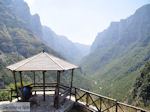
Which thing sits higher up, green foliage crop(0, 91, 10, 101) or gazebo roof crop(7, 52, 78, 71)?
gazebo roof crop(7, 52, 78, 71)

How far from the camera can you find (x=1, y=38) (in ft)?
420

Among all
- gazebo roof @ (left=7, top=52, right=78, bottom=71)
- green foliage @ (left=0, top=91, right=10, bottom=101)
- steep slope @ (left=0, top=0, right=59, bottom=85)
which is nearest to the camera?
gazebo roof @ (left=7, top=52, right=78, bottom=71)

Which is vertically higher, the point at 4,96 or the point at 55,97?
the point at 55,97

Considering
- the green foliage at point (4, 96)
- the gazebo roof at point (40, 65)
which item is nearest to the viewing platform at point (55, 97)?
the gazebo roof at point (40, 65)

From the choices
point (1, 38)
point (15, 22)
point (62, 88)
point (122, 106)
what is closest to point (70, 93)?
point (62, 88)

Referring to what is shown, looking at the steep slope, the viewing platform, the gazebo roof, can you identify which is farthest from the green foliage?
the steep slope

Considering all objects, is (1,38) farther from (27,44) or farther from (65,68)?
(65,68)

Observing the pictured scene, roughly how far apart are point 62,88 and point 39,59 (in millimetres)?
3010

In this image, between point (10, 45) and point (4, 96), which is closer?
point (4, 96)

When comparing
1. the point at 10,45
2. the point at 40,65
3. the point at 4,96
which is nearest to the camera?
the point at 40,65

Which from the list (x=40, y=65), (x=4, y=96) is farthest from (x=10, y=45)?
(x=40, y=65)

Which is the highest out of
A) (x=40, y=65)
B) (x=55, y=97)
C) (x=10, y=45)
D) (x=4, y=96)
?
(x=40, y=65)

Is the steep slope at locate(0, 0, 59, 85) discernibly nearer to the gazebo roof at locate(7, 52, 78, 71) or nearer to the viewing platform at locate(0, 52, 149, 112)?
the viewing platform at locate(0, 52, 149, 112)

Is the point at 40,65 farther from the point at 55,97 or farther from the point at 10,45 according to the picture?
the point at 10,45
